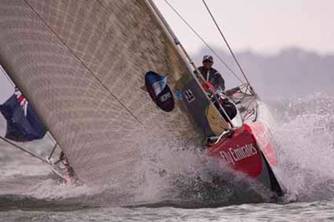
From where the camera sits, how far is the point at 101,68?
26.5 feet

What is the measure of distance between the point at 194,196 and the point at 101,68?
186 cm

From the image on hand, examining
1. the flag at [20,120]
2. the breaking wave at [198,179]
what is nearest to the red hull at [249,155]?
the breaking wave at [198,179]

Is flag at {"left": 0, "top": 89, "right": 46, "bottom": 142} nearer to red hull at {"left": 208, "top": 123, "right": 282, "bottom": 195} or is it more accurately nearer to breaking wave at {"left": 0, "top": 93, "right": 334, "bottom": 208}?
breaking wave at {"left": 0, "top": 93, "right": 334, "bottom": 208}

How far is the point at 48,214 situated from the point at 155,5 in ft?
8.99

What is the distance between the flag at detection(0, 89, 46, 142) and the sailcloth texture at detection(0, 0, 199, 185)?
2626mm

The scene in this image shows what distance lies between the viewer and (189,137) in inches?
318

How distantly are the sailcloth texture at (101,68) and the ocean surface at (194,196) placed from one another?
0.35m

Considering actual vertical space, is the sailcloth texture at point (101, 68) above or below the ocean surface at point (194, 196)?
above

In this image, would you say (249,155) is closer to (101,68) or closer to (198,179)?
(198,179)

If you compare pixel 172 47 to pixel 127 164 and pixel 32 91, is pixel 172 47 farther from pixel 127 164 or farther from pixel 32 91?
pixel 32 91

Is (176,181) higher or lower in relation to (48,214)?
higher

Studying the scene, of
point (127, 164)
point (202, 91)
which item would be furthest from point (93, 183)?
point (202, 91)

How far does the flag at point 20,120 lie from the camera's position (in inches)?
452

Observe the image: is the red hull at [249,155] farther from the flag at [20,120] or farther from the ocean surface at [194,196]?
the flag at [20,120]
